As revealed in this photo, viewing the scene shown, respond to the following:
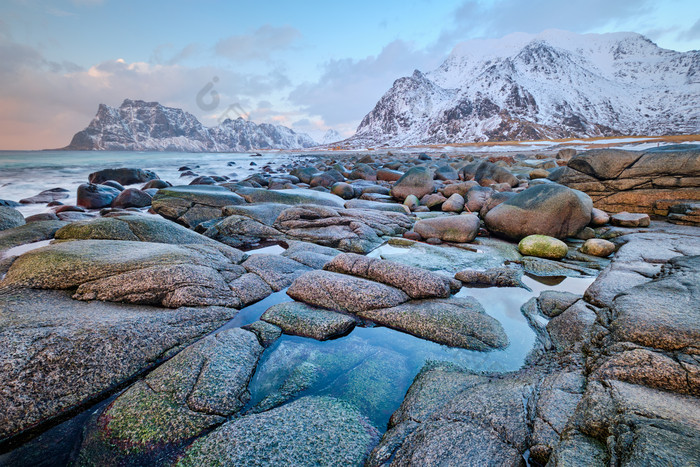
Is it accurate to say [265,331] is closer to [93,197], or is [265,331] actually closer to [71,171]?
[93,197]

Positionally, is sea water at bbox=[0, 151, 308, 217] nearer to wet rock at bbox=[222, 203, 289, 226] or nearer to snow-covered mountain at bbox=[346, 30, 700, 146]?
wet rock at bbox=[222, 203, 289, 226]

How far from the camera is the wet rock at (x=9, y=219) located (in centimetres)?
744

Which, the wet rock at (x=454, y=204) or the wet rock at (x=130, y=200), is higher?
the wet rock at (x=130, y=200)

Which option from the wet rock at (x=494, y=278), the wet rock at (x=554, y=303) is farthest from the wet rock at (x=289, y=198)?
the wet rock at (x=554, y=303)

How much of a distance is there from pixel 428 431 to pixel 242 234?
724 centimetres

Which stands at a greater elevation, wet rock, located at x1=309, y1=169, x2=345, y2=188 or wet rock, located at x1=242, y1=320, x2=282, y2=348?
wet rock, located at x1=309, y1=169, x2=345, y2=188

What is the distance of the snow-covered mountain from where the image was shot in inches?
4577

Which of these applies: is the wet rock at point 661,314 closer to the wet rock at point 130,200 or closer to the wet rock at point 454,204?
the wet rock at point 454,204

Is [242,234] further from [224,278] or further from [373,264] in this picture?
[373,264]

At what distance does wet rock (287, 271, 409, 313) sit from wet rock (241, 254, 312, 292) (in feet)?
1.51

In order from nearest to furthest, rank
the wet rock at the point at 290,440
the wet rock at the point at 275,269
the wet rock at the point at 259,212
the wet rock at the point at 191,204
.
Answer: the wet rock at the point at 290,440
the wet rock at the point at 275,269
the wet rock at the point at 259,212
the wet rock at the point at 191,204

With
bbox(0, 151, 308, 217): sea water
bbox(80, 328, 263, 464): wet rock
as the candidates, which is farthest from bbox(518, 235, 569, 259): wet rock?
bbox(0, 151, 308, 217): sea water

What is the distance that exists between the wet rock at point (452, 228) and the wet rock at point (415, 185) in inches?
188

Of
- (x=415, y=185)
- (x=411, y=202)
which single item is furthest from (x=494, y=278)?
(x=415, y=185)
